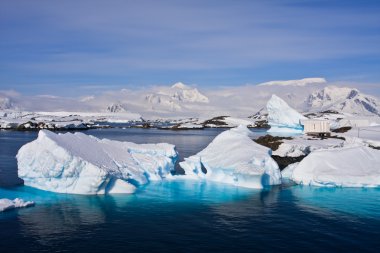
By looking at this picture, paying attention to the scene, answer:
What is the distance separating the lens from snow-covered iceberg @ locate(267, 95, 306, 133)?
72125mm

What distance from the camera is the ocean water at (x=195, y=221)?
15961 mm

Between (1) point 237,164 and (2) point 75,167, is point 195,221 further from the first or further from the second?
(1) point 237,164

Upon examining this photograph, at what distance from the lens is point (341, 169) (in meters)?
28.5

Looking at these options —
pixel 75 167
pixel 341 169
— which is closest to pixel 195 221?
pixel 75 167

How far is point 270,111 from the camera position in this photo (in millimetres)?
74562

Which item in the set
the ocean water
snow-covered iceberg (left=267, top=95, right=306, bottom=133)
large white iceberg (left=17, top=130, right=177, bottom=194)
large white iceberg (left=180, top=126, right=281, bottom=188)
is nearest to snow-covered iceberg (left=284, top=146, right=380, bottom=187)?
the ocean water

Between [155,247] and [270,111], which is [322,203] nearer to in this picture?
[155,247]

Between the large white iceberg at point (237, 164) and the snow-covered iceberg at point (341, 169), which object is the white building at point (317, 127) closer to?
the large white iceberg at point (237, 164)

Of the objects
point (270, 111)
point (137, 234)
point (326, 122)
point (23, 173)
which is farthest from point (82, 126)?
point (137, 234)

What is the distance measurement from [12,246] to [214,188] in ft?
45.7

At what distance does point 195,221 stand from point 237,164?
31.2ft

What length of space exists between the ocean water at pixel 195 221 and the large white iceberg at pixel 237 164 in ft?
3.96

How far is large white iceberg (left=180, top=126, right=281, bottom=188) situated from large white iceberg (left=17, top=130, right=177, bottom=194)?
15.6 feet

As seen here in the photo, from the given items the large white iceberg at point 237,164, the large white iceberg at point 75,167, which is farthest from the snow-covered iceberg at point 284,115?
the large white iceberg at point 75,167
